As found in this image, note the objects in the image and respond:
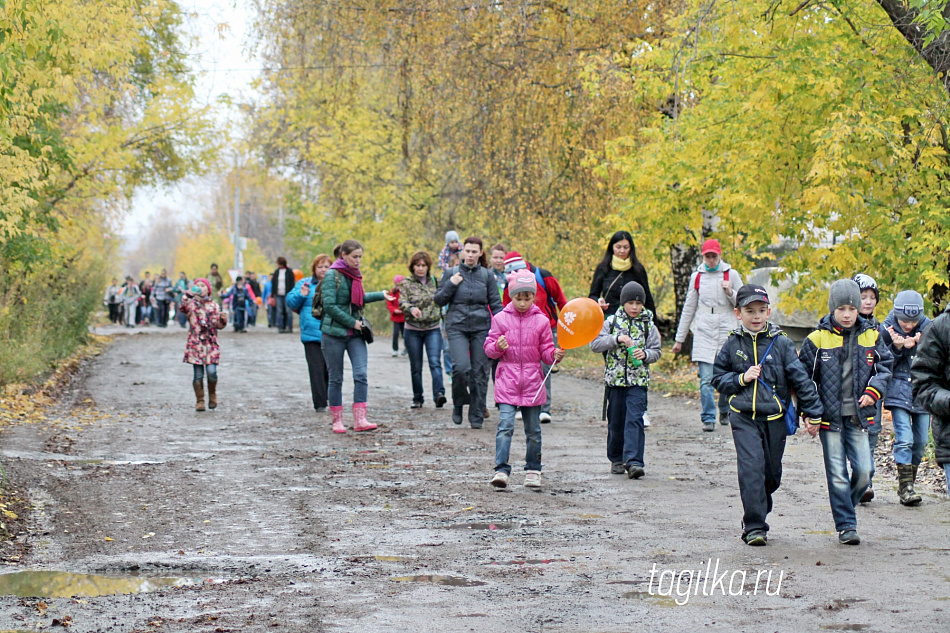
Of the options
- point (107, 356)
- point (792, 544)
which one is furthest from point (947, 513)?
point (107, 356)

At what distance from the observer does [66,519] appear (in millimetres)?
8023

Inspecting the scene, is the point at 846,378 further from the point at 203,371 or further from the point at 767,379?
the point at 203,371

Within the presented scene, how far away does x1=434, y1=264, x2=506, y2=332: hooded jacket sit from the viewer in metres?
12.9

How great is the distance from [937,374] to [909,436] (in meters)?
3.39

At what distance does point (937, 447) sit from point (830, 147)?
6.91m

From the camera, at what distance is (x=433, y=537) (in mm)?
7344

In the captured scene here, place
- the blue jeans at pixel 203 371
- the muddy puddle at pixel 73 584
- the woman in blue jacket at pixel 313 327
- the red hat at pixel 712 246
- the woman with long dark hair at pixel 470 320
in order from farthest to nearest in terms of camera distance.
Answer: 1. the blue jeans at pixel 203 371
2. the woman in blue jacket at pixel 313 327
3. the woman with long dark hair at pixel 470 320
4. the red hat at pixel 712 246
5. the muddy puddle at pixel 73 584

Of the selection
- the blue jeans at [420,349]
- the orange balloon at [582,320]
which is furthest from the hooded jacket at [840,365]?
the blue jeans at [420,349]

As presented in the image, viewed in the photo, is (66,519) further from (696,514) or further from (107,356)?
(107,356)

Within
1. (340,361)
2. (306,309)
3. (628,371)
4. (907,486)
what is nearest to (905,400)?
(907,486)

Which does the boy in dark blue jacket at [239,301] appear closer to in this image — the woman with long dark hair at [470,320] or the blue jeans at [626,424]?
the woman with long dark hair at [470,320]

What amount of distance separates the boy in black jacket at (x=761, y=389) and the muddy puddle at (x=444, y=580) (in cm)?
203

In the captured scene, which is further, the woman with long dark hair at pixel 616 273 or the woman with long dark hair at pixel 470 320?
the woman with long dark hair at pixel 470 320

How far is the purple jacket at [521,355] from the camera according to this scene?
9.30 metres
